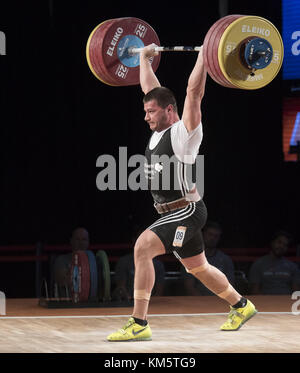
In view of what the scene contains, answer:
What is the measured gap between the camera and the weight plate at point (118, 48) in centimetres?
623

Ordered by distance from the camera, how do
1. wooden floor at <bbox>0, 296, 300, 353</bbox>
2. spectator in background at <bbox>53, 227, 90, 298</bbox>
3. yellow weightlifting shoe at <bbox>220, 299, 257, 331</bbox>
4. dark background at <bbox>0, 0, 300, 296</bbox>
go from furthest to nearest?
dark background at <bbox>0, 0, 300, 296</bbox>
spectator in background at <bbox>53, 227, 90, 298</bbox>
yellow weightlifting shoe at <bbox>220, 299, 257, 331</bbox>
wooden floor at <bbox>0, 296, 300, 353</bbox>

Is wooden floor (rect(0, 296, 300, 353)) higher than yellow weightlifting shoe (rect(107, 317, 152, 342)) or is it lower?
lower

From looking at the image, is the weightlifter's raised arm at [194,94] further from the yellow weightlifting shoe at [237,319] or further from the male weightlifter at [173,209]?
the yellow weightlifting shoe at [237,319]

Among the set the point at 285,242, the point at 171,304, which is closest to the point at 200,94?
the point at 171,304

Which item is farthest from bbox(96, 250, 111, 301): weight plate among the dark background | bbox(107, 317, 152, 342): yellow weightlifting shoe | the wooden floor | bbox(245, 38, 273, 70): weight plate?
the dark background

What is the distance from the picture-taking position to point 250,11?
10.5m

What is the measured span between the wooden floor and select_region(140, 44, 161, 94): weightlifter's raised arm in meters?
1.61

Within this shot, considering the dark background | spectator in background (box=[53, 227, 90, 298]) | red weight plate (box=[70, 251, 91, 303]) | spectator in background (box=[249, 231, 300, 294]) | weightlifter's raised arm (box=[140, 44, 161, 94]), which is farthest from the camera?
the dark background

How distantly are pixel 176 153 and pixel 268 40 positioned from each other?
35.2 inches

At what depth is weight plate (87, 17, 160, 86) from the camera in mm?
6230

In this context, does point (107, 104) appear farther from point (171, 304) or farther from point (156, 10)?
point (171, 304)

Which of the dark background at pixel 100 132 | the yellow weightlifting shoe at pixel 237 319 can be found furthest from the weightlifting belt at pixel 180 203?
the dark background at pixel 100 132

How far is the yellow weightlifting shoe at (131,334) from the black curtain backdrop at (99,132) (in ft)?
16.3

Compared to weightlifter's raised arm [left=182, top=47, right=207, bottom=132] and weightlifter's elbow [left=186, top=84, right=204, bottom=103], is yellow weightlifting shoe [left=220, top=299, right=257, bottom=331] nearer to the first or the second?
weightlifter's raised arm [left=182, top=47, right=207, bottom=132]
